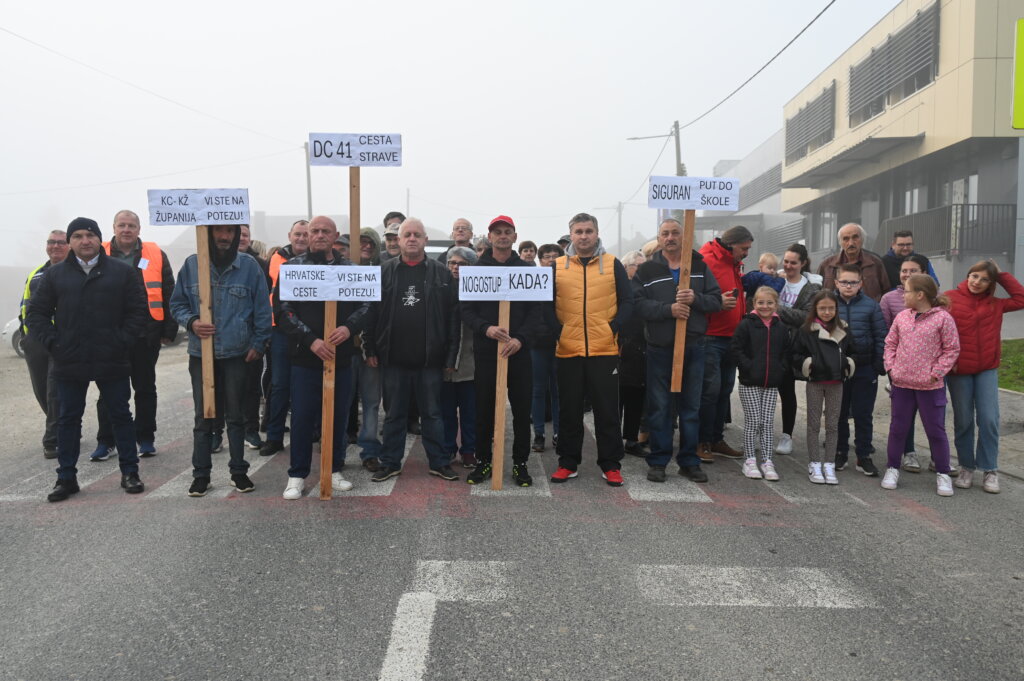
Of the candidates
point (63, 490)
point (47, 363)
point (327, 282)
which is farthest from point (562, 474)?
point (47, 363)

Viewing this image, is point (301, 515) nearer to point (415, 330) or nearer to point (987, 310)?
point (415, 330)

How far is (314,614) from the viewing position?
3.45 m

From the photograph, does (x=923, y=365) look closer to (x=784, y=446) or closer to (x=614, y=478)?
(x=784, y=446)

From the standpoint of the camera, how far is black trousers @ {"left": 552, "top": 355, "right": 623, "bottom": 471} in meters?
5.85

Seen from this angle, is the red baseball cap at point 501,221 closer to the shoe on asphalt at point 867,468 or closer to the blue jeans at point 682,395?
the blue jeans at point 682,395

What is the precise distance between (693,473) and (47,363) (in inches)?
248

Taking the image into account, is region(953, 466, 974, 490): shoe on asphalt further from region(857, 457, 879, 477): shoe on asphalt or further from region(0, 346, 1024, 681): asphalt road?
region(857, 457, 879, 477): shoe on asphalt

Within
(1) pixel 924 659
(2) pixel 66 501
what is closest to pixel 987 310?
(1) pixel 924 659

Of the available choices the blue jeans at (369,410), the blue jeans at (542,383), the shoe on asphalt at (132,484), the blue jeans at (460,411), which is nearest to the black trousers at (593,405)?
the blue jeans at (542,383)

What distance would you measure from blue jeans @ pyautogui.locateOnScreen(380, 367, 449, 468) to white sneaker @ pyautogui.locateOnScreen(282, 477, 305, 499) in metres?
0.79

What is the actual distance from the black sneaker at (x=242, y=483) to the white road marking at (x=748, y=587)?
3171mm

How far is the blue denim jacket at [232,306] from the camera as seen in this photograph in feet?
18.1

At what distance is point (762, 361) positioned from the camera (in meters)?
6.25

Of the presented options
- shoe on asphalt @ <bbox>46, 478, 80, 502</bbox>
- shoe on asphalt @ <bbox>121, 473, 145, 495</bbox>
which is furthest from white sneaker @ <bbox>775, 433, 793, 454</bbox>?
shoe on asphalt @ <bbox>46, 478, 80, 502</bbox>
